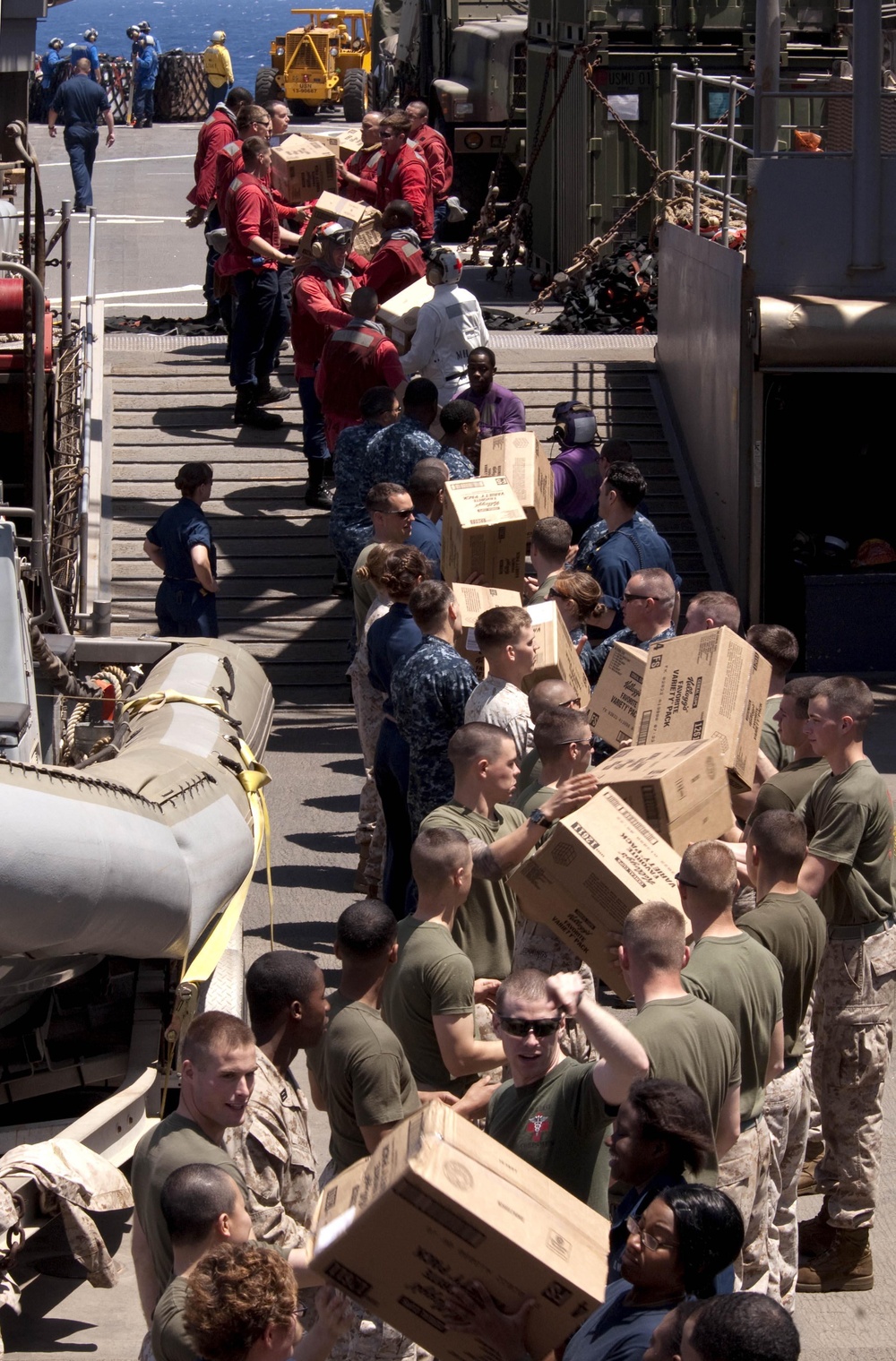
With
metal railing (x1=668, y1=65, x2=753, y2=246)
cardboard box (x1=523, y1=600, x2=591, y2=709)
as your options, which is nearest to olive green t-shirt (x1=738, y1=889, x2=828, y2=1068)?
cardboard box (x1=523, y1=600, x2=591, y2=709)

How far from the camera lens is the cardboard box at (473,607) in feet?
26.1

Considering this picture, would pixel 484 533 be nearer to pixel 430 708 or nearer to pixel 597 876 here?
pixel 430 708

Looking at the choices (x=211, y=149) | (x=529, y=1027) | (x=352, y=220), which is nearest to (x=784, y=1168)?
(x=529, y=1027)

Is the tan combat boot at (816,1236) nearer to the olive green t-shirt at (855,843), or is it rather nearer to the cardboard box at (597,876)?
the olive green t-shirt at (855,843)

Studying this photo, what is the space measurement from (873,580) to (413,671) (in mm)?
6041

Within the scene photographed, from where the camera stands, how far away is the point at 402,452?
A: 10.1 m

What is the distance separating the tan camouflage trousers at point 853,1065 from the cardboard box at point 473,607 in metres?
2.46

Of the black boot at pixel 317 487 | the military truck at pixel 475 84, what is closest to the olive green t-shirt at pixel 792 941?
the black boot at pixel 317 487

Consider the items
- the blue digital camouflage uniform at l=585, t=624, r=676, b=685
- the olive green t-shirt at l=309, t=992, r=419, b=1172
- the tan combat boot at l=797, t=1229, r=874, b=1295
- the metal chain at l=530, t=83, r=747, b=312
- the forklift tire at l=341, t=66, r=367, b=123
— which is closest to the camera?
the olive green t-shirt at l=309, t=992, r=419, b=1172

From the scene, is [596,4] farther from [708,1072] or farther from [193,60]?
[193,60]

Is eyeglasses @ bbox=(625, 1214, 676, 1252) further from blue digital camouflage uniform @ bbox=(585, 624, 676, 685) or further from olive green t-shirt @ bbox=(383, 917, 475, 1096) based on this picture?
blue digital camouflage uniform @ bbox=(585, 624, 676, 685)

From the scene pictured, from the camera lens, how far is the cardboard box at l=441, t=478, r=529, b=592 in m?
8.84

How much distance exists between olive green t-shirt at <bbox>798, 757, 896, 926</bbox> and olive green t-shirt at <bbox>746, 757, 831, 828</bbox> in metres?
0.21

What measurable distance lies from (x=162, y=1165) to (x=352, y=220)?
1058 cm
